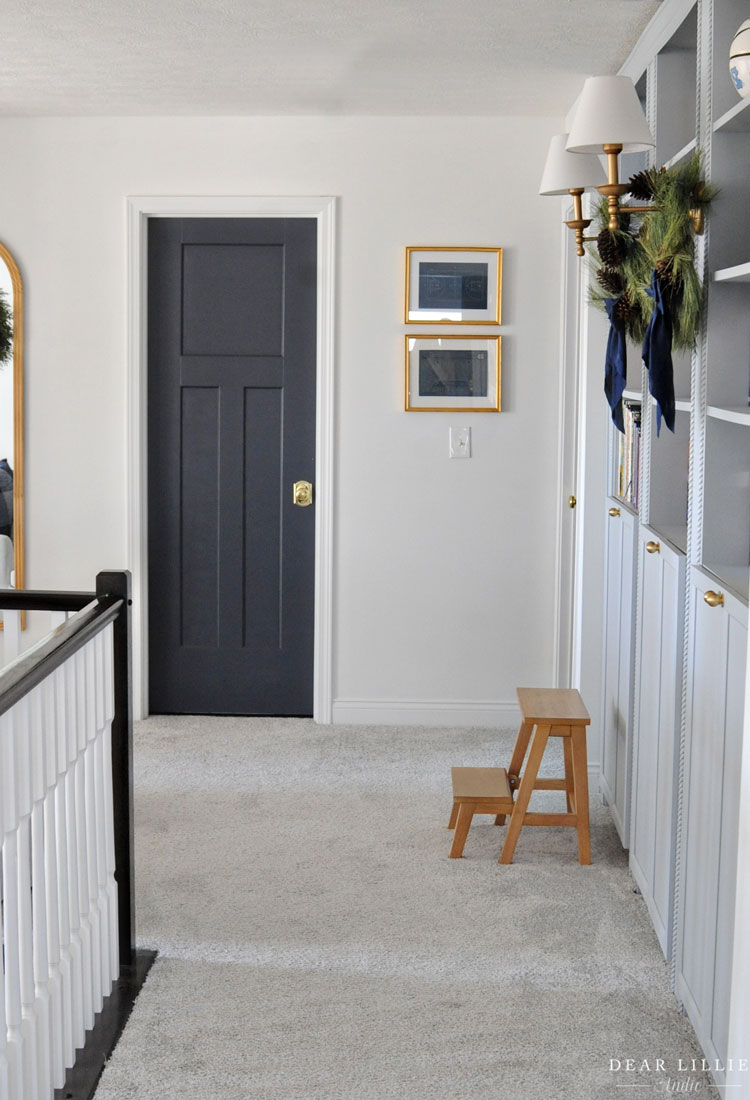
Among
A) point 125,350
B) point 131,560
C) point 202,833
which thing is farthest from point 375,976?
point 125,350

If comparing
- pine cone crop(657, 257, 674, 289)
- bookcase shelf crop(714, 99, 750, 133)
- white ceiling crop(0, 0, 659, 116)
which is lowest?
pine cone crop(657, 257, 674, 289)

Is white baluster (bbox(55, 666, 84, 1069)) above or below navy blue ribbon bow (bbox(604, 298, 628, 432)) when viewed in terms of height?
below

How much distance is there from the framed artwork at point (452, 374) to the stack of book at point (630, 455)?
94cm

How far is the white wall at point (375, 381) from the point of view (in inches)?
177

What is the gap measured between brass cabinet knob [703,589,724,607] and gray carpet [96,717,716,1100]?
3.06 feet

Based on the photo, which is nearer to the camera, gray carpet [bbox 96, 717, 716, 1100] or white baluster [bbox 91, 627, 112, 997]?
gray carpet [bbox 96, 717, 716, 1100]

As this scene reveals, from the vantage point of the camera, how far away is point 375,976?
2.70 meters

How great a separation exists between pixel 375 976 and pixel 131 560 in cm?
242

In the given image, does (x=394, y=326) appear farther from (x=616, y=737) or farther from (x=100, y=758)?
(x=100, y=758)

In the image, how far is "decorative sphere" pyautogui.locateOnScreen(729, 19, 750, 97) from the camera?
2.10 meters

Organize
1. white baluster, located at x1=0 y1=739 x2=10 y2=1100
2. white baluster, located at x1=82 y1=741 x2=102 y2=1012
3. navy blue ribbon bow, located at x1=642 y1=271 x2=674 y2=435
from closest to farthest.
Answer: white baluster, located at x1=0 y1=739 x2=10 y2=1100 < white baluster, located at x1=82 y1=741 x2=102 y2=1012 < navy blue ribbon bow, located at x1=642 y1=271 x2=674 y2=435

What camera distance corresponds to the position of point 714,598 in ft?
7.27

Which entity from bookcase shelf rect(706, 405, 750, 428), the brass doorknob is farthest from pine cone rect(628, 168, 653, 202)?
the brass doorknob

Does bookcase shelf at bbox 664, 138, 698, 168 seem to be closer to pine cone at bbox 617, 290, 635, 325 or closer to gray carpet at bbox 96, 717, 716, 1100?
pine cone at bbox 617, 290, 635, 325
